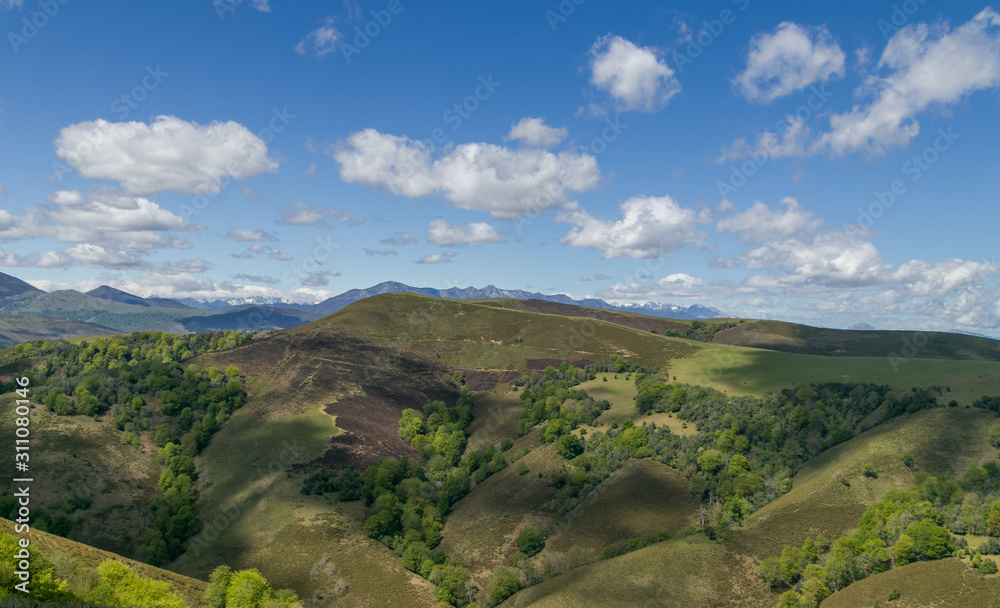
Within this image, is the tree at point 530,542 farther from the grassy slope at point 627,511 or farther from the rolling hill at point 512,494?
the rolling hill at point 512,494

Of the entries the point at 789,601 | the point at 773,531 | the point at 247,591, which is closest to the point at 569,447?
the point at 773,531

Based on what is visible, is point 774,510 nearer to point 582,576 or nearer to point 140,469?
point 582,576

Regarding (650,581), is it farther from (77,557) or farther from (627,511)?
(77,557)

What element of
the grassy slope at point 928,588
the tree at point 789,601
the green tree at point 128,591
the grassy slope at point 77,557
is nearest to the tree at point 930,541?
the grassy slope at point 928,588

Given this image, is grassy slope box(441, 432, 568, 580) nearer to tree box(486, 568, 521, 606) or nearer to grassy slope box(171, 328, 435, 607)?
tree box(486, 568, 521, 606)

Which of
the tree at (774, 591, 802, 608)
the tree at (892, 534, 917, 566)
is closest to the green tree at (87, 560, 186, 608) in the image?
the tree at (774, 591, 802, 608)

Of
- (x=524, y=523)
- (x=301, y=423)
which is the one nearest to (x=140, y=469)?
(x=301, y=423)
